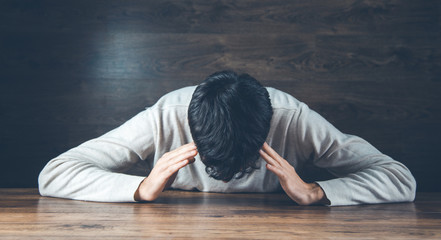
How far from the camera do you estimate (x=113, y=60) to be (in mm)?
1792

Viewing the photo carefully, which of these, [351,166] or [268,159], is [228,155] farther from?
[351,166]

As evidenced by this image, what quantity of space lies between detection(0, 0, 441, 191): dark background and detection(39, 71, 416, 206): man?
492mm

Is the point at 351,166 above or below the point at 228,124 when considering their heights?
below

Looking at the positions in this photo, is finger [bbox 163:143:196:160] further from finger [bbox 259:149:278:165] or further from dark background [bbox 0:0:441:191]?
dark background [bbox 0:0:441:191]

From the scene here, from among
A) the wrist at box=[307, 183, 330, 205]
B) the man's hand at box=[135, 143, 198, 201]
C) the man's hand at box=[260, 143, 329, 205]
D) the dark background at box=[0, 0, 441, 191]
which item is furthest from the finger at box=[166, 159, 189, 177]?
the dark background at box=[0, 0, 441, 191]

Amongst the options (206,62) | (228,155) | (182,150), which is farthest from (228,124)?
(206,62)

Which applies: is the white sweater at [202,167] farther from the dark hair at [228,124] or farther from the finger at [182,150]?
the dark hair at [228,124]

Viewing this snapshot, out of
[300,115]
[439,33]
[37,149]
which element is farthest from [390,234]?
[37,149]

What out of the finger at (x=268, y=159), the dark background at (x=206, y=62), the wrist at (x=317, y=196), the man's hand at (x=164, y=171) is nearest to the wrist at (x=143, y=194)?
the man's hand at (x=164, y=171)

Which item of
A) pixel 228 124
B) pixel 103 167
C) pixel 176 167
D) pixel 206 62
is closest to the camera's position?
pixel 228 124

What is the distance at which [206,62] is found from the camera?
5.94 feet

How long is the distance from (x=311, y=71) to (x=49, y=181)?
3.97 feet

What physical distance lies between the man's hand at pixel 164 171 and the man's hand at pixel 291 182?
0.70 feet

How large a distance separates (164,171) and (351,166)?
0.63m
